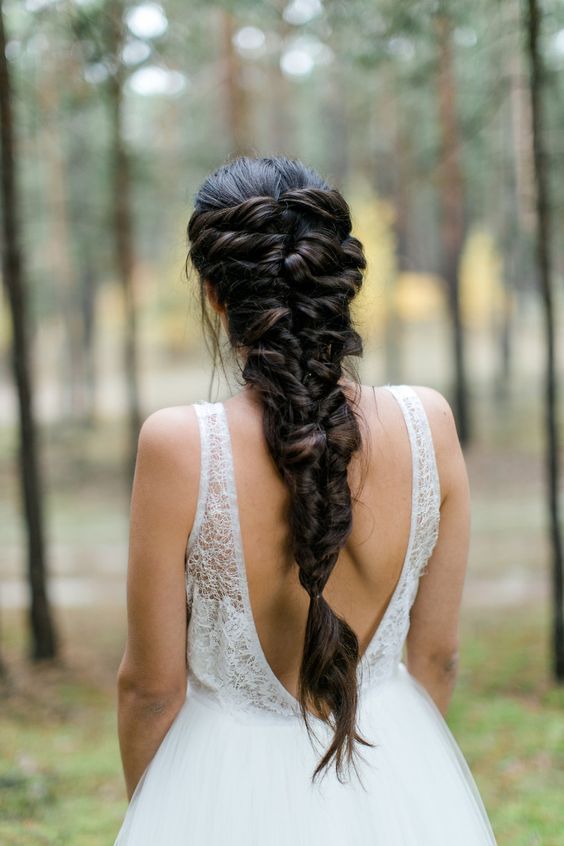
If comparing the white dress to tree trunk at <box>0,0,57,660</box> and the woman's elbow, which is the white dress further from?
tree trunk at <box>0,0,57,660</box>

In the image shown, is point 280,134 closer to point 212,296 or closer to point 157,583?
point 212,296

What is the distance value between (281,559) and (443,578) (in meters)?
0.50

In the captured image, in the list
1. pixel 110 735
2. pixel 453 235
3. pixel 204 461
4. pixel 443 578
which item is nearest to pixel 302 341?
pixel 204 461

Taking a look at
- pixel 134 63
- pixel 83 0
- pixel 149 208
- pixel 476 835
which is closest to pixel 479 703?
pixel 476 835

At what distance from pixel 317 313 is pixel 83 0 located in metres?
9.10

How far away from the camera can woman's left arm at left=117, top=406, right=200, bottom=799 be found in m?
1.57

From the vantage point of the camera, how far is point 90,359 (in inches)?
982

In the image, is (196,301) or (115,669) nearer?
(196,301)

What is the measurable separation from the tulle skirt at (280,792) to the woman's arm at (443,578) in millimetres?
223

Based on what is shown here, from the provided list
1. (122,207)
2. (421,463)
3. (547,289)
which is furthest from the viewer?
(122,207)

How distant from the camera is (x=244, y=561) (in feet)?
5.40

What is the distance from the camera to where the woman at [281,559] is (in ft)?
5.32

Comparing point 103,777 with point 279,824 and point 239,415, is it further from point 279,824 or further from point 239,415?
point 239,415

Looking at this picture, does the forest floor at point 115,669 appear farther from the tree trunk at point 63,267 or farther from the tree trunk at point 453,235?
the tree trunk at point 63,267
